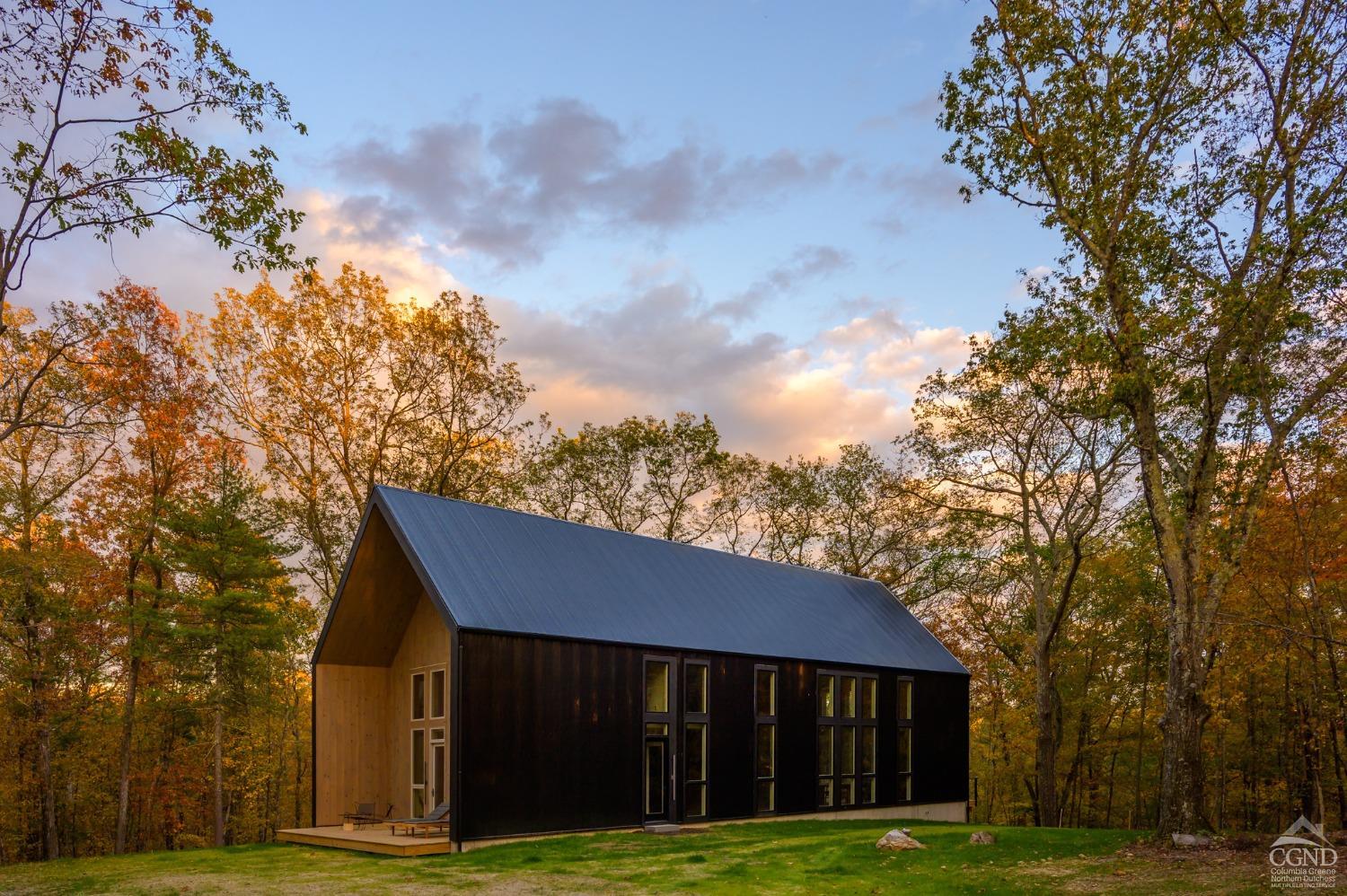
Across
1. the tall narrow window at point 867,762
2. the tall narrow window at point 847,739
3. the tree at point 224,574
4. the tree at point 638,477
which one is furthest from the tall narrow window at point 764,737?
the tree at point 224,574

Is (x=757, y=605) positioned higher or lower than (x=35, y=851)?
higher

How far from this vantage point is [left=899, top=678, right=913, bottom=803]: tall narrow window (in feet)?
81.7

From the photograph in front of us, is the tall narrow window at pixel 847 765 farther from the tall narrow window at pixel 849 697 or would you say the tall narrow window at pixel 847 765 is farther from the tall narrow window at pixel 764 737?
the tall narrow window at pixel 764 737

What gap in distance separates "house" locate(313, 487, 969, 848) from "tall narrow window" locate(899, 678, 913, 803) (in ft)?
1.89

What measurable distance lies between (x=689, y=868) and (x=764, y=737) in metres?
8.05

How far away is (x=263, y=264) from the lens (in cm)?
1140

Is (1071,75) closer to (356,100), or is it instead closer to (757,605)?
(356,100)

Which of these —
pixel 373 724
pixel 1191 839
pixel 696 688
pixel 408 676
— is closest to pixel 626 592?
pixel 696 688

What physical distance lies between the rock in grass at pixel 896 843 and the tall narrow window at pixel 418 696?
8.58 meters

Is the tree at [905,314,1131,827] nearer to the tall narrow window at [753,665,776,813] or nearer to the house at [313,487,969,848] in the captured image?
the house at [313,487,969,848]

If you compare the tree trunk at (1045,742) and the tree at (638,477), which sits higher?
the tree at (638,477)

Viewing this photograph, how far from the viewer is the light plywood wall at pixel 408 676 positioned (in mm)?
18234

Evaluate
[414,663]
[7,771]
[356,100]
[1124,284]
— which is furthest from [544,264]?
[7,771]

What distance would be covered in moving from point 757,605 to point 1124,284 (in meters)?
11.5
